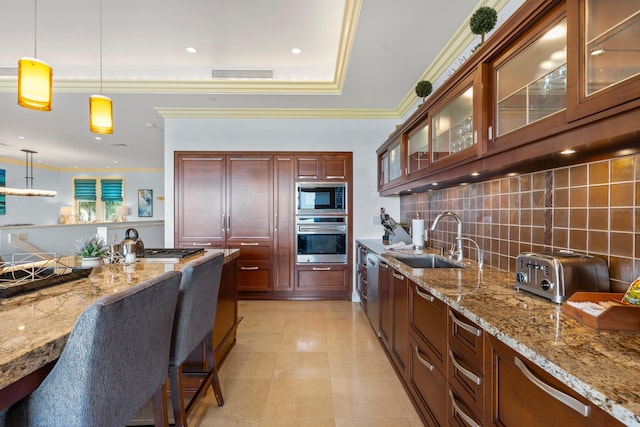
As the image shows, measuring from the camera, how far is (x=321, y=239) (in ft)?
12.8

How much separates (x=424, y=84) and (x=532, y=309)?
203 cm

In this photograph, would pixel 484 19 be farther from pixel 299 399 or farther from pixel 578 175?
pixel 299 399

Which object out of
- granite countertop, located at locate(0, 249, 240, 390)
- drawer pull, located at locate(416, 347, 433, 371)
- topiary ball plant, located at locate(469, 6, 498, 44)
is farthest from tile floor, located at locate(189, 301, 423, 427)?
topiary ball plant, located at locate(469, 6, 498, 44)

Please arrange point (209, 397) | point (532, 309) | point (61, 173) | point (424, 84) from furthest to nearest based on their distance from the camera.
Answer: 1. point (61, 173)
2. point (424, 84)
3. point (209, 397)
4. point (532, 309)

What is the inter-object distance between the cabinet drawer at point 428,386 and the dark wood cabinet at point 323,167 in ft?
8.41

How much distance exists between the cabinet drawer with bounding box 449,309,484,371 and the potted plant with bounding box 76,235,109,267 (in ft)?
6.37

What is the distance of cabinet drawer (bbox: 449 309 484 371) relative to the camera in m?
1.05

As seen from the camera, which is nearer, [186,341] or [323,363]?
[186,341]

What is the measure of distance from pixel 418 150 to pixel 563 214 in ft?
4.04

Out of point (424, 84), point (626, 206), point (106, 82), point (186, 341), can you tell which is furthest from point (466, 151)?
point (106, 82)

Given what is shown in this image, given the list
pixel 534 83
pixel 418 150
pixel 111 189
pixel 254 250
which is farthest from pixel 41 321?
pixel 111 189

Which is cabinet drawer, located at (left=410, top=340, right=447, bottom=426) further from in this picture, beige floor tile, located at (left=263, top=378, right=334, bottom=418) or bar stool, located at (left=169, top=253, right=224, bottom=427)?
bar stool, located at (left=169, top=253, right=224, bottom=427)

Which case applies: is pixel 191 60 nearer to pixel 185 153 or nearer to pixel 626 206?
pixel 185 153

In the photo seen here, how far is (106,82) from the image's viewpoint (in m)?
3.24
